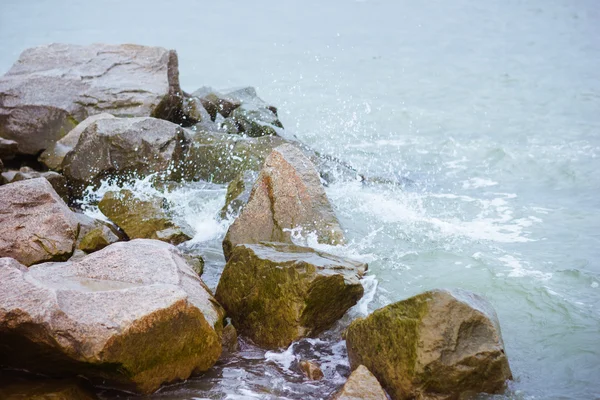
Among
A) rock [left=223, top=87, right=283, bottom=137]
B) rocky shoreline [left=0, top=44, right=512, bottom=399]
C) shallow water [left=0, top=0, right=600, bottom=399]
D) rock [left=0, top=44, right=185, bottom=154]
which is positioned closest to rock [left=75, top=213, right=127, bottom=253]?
rocky shoreline [left=0, top=44, right=512, bottom=399]

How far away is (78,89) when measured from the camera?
10016 millimetres

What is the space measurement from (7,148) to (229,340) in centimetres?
493

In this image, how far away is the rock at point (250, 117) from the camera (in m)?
9.96

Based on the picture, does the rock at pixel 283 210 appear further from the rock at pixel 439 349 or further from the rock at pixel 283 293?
the rock at pixel 439 349

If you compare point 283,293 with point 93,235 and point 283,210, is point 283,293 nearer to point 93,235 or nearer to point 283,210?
point 283,210

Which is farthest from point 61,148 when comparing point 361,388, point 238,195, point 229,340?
point 361,388

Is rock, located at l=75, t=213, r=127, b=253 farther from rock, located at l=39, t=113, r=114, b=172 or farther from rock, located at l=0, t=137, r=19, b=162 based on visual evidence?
rock, located at l=0, t=137, r=19, b=162

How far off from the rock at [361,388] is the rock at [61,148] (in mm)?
5393

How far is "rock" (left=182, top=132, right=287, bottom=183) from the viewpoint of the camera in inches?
343

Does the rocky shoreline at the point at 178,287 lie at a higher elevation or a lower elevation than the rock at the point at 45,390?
higher

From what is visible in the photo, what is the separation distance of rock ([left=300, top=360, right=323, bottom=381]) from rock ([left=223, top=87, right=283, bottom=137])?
215 inches

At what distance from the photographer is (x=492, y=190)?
9820mm

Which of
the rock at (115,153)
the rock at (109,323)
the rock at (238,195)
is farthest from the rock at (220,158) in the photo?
the rock at (109,323)

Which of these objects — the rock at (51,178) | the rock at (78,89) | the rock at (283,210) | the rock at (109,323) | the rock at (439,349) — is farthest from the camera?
the rock at (78,89)
